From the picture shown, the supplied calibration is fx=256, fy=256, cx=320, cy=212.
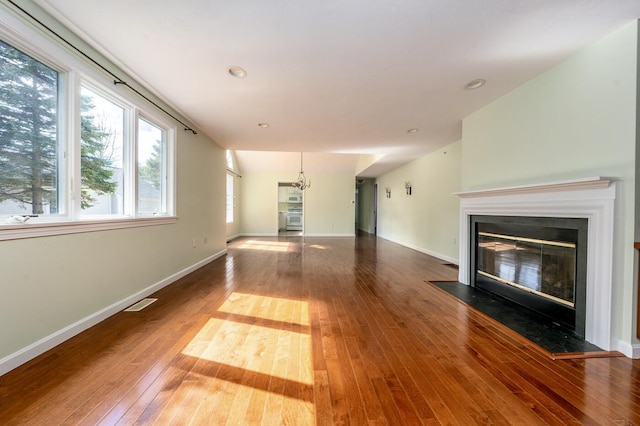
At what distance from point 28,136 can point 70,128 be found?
11.7 inches

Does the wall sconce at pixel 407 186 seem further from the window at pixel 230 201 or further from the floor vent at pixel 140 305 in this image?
the floor vent at pixel 140 305

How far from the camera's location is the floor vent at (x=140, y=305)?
2563mm

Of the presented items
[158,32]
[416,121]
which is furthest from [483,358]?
[158,32]

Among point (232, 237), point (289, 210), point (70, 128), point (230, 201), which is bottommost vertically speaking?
point (232, 237)

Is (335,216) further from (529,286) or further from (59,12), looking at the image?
(59,12)

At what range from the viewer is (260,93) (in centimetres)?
281

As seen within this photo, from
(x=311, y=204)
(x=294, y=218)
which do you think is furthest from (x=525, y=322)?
(x=294, y=218)

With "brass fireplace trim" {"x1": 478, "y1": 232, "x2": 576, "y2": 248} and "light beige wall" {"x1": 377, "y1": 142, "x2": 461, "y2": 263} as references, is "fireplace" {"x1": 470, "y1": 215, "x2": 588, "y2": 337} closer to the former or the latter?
"brass fireplace trim" {"x1": 478, "y1": 232, "x2": 576, "y2": 248}

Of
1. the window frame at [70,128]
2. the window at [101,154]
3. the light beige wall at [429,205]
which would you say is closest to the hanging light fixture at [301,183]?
the light beige wall at [429,205]

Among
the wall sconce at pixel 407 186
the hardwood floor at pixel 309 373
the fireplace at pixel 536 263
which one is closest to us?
the hardwood floor at pixel 309 373

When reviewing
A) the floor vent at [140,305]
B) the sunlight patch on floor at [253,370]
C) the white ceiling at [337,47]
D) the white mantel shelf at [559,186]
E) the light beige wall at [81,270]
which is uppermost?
the white ceiling at [337,47]

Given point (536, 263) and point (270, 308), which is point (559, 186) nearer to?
point (536, 263)

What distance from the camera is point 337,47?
2.02m

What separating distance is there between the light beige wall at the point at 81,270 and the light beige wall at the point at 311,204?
5.49m
